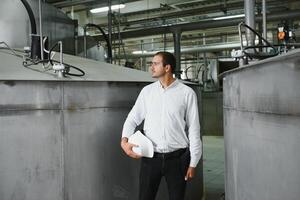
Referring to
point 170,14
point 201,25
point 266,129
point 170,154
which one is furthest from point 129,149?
point 170,14

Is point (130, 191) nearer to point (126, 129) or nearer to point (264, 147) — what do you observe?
point (126, 129)

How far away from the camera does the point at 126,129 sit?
2.02m

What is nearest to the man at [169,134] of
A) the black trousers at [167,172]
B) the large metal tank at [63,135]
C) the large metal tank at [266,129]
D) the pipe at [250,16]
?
the black trousers at [167,172]

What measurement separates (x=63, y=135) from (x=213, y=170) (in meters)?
2.68

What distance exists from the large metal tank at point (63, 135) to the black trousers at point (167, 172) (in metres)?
Answer: 0.49

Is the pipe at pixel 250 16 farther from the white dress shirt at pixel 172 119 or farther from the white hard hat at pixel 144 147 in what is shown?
the white hard hat at pixel 144 147

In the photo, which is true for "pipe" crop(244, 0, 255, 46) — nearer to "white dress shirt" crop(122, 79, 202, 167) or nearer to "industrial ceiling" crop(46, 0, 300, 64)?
"white dress shirt" crop(122, 79, 202, 167)

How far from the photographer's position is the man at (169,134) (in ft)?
6.17

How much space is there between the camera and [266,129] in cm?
130

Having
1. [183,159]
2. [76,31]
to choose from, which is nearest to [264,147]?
[183,159]

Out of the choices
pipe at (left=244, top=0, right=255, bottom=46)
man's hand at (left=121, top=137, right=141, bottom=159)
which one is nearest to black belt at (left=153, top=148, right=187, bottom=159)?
man's hand at (left=121, top=137, right=141, bottom=159)

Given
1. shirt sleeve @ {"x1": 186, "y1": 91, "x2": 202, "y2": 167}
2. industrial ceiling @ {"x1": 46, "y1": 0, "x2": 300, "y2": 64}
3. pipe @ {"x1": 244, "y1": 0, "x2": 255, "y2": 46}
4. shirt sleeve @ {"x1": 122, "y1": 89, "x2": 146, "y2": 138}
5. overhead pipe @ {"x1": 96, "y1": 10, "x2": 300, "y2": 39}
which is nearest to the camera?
shirt sleeve @ {"x1": 186, "y1": 91, "x2": 202, "y2": 167}

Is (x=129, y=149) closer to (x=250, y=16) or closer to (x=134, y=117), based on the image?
(x=134, y=117)

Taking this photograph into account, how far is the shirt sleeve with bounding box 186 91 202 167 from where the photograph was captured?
1.86 m
